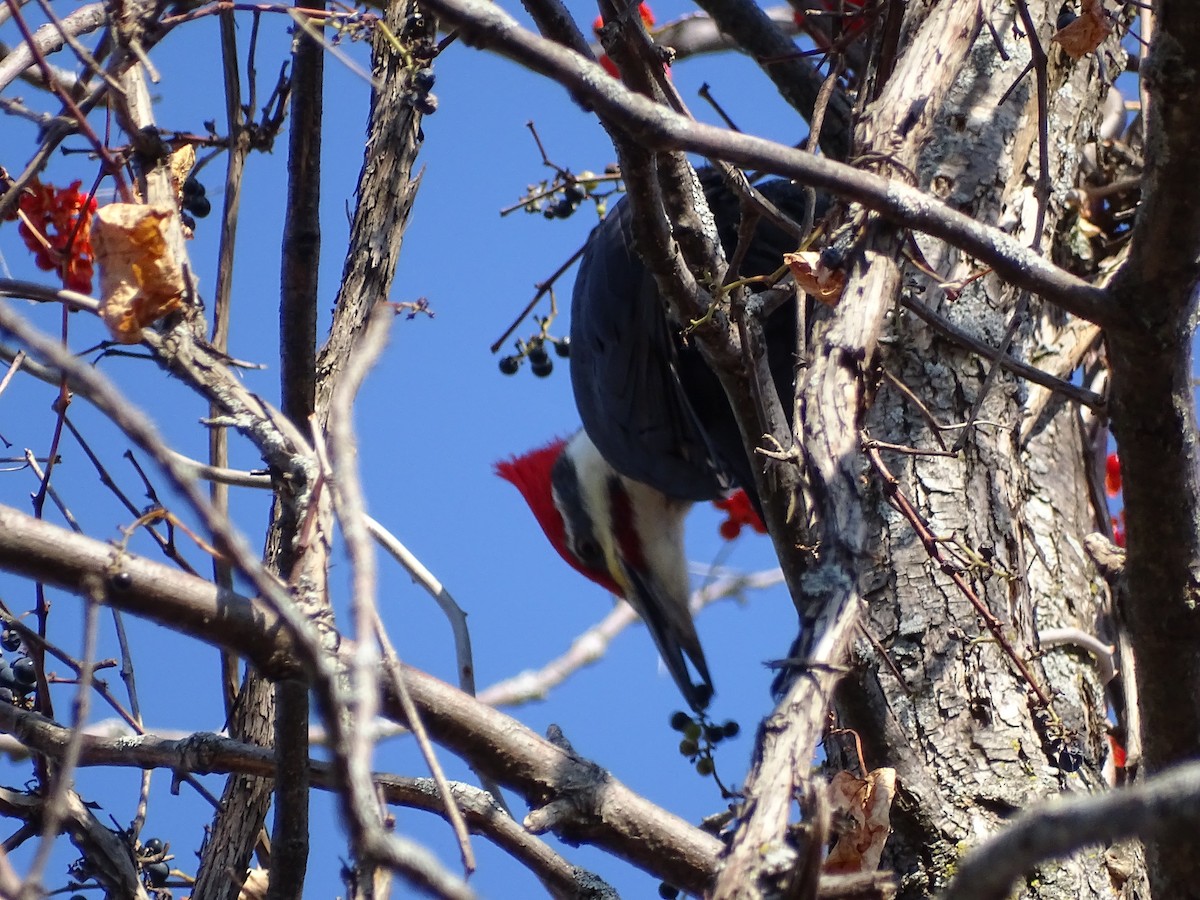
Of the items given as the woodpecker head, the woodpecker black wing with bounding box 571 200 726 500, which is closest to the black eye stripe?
the woodpecker head

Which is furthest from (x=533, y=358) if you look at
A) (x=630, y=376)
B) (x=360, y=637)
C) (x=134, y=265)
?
(x=360, y=637)

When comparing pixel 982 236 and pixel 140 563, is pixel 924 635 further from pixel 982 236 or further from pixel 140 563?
pixel 140 563

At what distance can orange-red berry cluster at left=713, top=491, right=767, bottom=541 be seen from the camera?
354 centimetres

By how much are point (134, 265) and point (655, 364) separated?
1884 mm

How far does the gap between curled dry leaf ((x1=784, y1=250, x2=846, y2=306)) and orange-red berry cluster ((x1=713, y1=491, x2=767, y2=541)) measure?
2075 millimetres

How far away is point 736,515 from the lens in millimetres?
3604

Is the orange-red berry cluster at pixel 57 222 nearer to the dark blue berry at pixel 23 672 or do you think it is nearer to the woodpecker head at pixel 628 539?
the dark blue berry at pixel 23 672

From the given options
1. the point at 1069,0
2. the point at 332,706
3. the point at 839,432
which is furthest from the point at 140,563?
the point at 1069,0

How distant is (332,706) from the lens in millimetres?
788

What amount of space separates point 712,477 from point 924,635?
142 centimetres

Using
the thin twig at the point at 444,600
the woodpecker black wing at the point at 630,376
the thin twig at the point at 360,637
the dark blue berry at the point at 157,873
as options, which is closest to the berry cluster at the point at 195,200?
the thin twig at the point at 444,600

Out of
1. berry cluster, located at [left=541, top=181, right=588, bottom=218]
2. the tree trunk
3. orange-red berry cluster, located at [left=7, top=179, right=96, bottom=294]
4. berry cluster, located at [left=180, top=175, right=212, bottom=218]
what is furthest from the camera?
berry cluster, located at [left=541, top=181, right=588, bottom=218]

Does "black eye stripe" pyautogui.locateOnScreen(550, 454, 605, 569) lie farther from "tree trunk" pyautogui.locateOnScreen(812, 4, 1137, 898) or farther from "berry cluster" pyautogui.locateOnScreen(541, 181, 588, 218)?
"tree trunk" pyautogui.locateOnScreen(812, 4, 1137, 898)

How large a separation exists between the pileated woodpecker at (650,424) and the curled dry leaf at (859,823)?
148 cm
